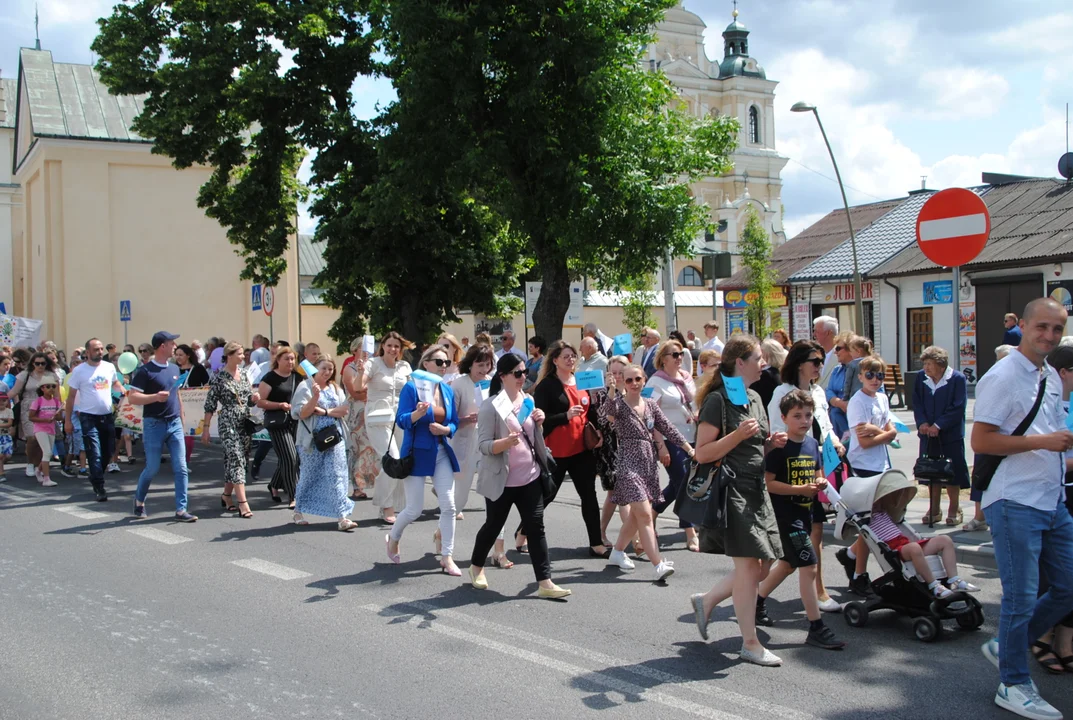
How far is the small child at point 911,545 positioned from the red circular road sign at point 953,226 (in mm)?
2603

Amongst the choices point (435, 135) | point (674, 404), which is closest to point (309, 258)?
point (435, 135)

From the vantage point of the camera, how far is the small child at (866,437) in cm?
Answer: 684

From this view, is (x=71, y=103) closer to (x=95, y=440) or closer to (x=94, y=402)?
(x=94, y=402)

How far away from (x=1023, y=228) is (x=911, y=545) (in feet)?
79.7

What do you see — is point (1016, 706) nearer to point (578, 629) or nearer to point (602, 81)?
point (578, 629)

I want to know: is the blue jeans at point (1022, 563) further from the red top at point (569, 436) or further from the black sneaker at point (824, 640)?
the red top at point (569, 436)

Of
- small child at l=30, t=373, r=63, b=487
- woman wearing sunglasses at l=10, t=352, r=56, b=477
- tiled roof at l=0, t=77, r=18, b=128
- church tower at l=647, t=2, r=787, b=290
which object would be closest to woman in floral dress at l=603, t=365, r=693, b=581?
small child at l=30, t=373, r=63, b=487

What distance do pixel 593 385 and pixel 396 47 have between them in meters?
9.79

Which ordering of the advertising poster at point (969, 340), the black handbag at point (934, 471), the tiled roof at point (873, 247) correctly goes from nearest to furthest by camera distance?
1. the black handbag at point (934, 471)
2. the advertising poster at point (969, 340)
3. the tiled roof at point (873, 247)

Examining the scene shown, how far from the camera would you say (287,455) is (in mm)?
10820

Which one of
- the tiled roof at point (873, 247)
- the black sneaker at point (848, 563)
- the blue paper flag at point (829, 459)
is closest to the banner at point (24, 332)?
the black sneaker at point (848, 563)

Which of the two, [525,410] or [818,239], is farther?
[818,239]

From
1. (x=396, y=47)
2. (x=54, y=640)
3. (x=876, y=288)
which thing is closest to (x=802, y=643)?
(x=54, y=640)

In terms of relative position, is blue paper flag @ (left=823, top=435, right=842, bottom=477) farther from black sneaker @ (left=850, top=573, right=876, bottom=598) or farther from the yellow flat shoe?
the yellow flat shoe
